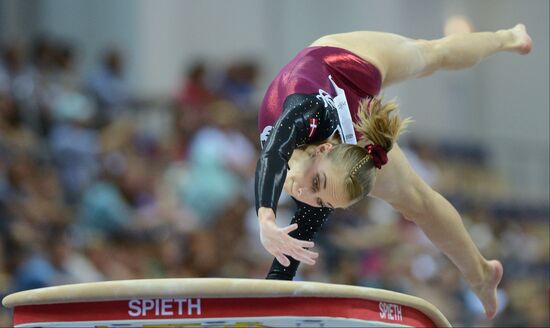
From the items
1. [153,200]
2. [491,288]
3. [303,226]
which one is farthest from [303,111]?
[153,200]

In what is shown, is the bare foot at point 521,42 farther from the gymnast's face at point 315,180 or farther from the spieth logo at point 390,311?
the spieth logo at point 390,311

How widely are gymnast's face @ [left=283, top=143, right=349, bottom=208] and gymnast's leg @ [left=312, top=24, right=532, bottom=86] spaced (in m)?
0.78

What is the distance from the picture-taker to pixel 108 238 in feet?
20.6

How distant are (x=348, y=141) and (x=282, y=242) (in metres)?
0.72

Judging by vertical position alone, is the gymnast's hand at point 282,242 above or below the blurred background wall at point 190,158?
above

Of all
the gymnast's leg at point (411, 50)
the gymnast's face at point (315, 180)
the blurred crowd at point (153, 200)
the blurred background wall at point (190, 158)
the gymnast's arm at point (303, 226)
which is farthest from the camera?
the blurred background wall at point (190, 158)

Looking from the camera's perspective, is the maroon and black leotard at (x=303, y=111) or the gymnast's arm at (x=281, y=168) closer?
the gymnast's arm at (x=281, y=168)

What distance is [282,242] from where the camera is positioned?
9.02 ft

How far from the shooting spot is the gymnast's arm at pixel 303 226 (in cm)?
352

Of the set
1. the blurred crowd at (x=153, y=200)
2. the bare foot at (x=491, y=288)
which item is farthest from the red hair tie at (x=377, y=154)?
the blurred crowd at (x=153, y=200)

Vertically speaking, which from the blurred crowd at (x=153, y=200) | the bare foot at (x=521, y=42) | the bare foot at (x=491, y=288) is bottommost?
the blurred crowd at (x=153, y=200)

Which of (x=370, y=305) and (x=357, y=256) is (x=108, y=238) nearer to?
(x=357, y=256)

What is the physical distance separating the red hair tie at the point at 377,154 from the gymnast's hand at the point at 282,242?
573 millimetres

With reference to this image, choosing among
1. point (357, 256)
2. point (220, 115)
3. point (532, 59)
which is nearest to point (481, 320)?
point (357, 256)
